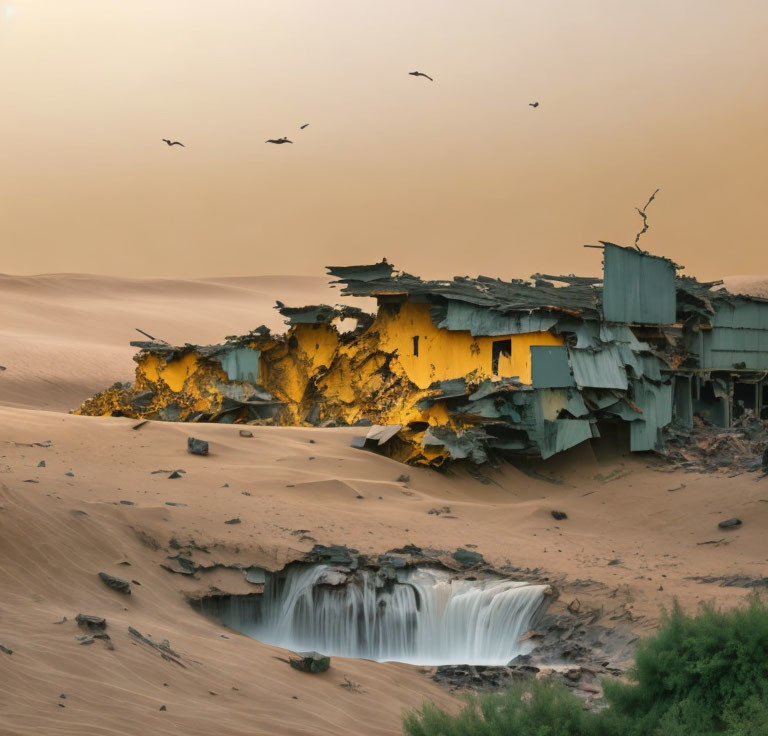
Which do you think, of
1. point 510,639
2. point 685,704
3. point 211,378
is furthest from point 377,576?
point 211,378

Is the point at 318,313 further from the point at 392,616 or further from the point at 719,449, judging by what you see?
the point at 392,616

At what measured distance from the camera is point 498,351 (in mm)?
27172

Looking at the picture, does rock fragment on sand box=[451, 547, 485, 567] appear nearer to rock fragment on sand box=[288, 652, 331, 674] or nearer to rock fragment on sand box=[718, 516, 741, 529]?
rock fragment on sand box=[718, 516, 741, 529]

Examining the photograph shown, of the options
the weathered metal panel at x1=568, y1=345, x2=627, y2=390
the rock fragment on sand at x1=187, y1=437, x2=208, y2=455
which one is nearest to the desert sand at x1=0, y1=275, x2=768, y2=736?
the rock fragment on sand at x1=187, y1=437, x2=208, y2=455

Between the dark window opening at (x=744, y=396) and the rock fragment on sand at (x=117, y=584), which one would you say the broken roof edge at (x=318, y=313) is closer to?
the dark window opening at (x=744, y=396)

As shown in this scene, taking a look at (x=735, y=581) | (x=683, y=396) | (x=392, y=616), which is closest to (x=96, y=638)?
(x=392, y=616)

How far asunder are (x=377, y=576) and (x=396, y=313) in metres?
12.6

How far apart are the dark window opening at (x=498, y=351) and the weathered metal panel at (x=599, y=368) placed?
1.46 metres

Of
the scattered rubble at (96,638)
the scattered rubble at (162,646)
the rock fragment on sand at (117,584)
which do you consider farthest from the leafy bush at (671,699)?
the rock fragment on sand at (117,584)

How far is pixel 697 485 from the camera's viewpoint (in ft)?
81.0

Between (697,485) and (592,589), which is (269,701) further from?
(697,485)

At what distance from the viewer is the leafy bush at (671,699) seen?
9.66 metres

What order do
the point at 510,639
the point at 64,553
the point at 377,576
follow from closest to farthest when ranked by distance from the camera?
the point at 64,553 < the point at 510,639 < the point at 377,576

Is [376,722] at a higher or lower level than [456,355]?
lower
